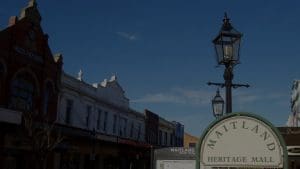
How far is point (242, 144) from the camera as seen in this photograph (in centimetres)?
505

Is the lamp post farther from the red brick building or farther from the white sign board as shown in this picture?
the red brick building

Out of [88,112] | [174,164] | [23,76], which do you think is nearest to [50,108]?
[23,76]

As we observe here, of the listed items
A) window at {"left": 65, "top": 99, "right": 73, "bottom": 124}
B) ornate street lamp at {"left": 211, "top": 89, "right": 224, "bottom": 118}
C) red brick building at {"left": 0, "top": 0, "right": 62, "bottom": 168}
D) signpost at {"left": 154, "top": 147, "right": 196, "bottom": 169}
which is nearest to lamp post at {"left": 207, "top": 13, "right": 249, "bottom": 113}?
ornate street lamp at {"left": 211, "top": 89, "right": 224, "bottom": 118}

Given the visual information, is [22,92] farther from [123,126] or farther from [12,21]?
[123,126]

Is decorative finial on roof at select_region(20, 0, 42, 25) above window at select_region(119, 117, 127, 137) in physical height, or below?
above

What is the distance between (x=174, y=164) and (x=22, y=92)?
14.5 metres

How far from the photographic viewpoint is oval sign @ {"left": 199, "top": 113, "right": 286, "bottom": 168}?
490 cm

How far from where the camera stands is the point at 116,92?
40.4 meters

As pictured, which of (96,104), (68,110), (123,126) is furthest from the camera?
(123,126)

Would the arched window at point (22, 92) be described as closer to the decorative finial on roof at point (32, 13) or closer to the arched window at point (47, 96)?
the arched window at point (47, 96)

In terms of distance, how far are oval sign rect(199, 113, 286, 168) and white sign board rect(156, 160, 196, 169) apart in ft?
34.1

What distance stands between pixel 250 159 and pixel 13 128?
22331mm

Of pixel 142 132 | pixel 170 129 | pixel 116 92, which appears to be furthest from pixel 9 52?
pixel 170 129

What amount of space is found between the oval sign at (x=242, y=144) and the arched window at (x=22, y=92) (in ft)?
74.3
